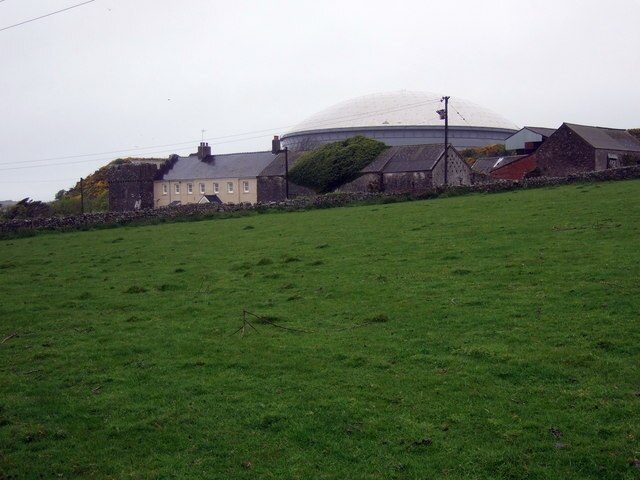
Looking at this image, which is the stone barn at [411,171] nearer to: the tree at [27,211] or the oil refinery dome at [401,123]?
the tree at [27,211]

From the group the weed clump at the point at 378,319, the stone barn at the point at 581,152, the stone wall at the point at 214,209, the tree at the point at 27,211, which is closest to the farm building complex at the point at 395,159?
the stone barn at the point at 581,152

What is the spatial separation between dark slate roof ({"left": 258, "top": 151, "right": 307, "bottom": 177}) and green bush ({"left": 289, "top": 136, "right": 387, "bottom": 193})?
3557 mm

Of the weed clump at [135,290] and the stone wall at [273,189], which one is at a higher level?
the stone wall at [273,189]

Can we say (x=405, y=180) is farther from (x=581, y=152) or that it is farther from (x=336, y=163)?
(x=581, y=152)

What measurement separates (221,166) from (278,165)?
9580mm

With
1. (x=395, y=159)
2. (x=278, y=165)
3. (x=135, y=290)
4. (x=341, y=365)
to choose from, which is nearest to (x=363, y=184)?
(x=395, y=159)

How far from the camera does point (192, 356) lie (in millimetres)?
11617

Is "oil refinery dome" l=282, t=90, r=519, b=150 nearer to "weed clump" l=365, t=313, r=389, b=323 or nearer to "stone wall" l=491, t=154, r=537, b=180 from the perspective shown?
"stone wall" l=491, t=154, r=537, b=180

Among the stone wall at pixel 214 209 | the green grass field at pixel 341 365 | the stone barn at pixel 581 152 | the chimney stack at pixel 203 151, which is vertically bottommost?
the green grass field at pixel 341 365

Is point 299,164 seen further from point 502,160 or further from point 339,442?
point 339,442

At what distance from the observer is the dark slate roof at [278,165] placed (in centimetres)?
7200

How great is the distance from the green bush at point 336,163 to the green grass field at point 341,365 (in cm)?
4509

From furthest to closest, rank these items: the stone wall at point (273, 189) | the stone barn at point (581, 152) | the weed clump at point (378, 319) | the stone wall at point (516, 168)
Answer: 1. the stone wall at point (273, 189)
2. the stone wall at point (516, 168)
3. the stone barn at point (581, 152)
4. the weed clump at point (378, 319)

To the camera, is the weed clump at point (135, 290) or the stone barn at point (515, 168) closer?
the weed clump at point (135, 290)
